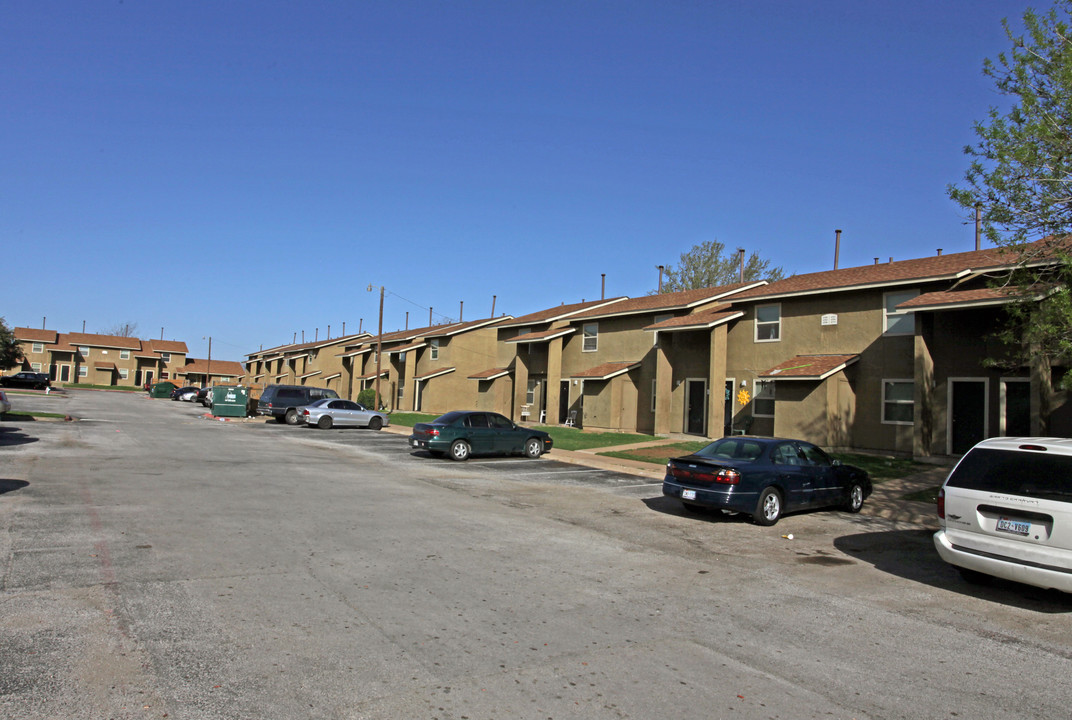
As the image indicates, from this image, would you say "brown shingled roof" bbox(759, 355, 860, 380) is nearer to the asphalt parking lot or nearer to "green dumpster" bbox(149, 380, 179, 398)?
the asphalt parking lot

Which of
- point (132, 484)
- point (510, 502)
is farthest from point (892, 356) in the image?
point (132, 484)

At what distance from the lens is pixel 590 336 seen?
32906 millimetres

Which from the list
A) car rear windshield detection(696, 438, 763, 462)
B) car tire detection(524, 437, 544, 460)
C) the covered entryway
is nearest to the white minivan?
car rear windshield detection(696, 438, 763, 462)

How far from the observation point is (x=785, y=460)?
1212cm

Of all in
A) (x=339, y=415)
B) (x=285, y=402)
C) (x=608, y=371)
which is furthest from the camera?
(x=285, y=402)

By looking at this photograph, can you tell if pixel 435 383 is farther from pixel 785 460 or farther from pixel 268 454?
pixel 785 460

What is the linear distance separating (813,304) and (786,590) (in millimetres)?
17560

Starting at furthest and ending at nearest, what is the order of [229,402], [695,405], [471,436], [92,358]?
1. [92,358]
2. [229,402]
3. [695,405]
4. [471,436]

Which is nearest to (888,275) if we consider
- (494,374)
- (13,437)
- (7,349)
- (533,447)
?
(533,447)

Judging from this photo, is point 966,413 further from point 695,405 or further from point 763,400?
point 695,405

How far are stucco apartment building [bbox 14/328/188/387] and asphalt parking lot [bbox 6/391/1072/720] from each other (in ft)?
262

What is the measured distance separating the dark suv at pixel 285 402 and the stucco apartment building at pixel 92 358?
57.5 m

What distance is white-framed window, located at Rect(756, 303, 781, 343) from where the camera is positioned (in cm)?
2455

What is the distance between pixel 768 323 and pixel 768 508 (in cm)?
1443
